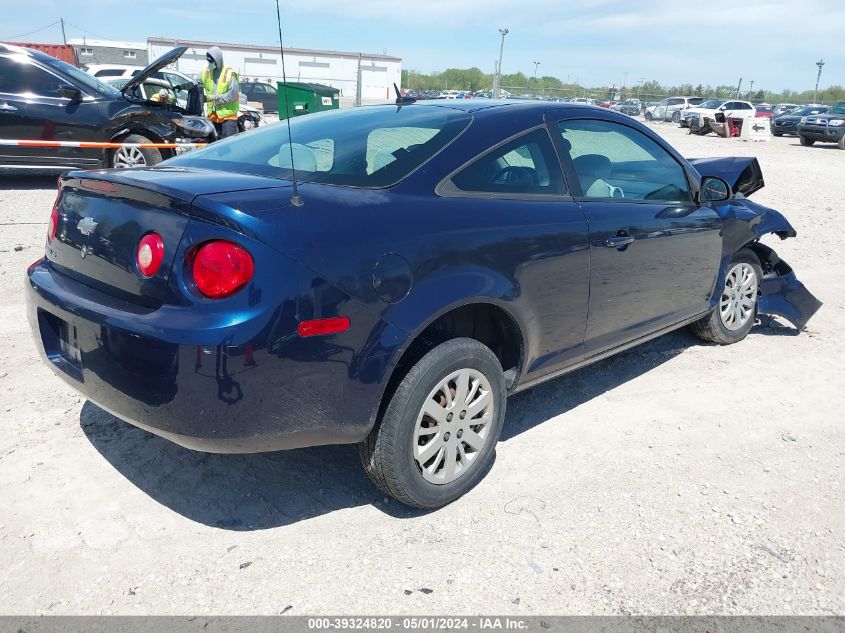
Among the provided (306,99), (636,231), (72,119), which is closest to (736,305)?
(636,231)

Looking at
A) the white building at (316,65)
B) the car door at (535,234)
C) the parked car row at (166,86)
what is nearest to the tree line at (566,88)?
the white building at (316,65)

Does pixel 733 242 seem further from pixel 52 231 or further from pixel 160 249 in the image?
pixel 52 231

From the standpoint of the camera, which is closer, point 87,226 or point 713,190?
point 87,226

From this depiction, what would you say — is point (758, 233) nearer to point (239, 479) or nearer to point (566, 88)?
point (239, 479)

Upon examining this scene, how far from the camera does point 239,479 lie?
3.04 meters

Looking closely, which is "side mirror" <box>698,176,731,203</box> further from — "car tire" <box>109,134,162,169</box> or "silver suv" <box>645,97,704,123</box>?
"silver suv" <box>645,97,704,123</box>

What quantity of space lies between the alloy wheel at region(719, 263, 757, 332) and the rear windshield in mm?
2571

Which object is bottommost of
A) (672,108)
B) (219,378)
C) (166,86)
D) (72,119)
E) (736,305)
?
(736,305)

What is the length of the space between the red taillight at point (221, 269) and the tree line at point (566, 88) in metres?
50.2

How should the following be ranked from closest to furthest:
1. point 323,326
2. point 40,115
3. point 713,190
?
1. point 323,326
2. point 713,190
3. point 40,115

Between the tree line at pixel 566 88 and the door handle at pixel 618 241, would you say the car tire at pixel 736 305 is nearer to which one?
the door handle at pixel 618 241

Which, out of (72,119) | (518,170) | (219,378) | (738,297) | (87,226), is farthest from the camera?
(72,119)

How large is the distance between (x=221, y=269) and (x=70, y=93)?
846 centimetres

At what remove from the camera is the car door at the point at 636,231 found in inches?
134
